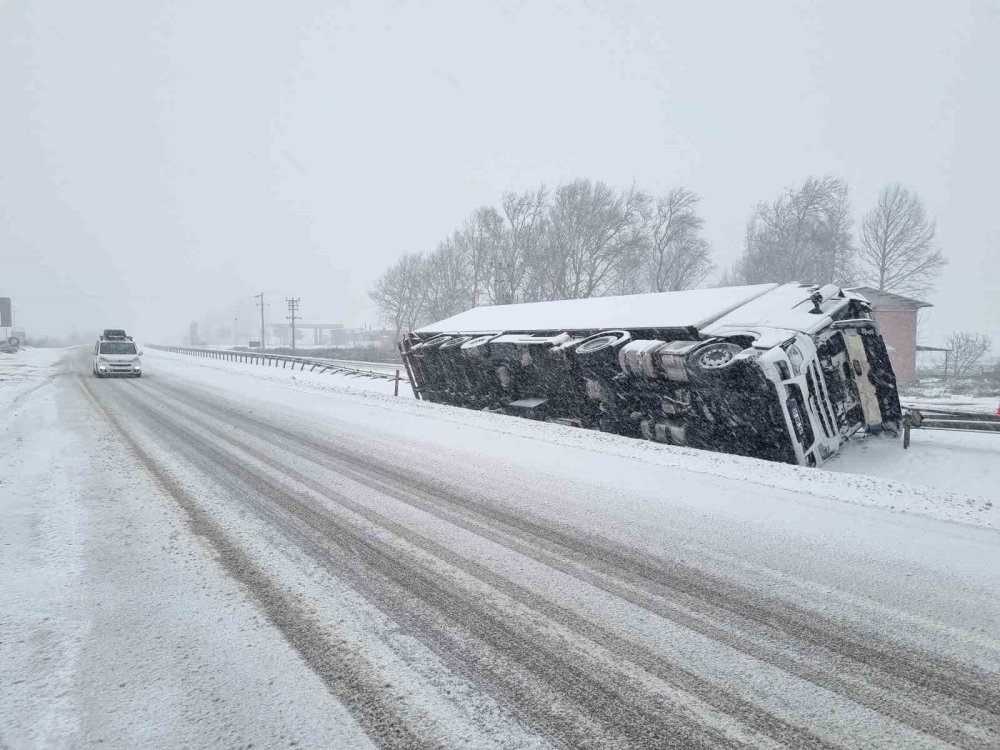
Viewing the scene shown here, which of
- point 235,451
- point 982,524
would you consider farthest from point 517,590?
point 235,451

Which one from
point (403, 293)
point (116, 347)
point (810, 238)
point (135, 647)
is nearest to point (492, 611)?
point (135, 647)

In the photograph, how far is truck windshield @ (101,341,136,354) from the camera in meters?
22.6

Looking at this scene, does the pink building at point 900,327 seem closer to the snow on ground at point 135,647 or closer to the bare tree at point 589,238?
the bare tree at point 589,238

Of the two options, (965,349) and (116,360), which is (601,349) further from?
(965,349)

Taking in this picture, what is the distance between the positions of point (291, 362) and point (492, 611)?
3436 centimetres

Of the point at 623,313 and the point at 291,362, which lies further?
the point at 291,362

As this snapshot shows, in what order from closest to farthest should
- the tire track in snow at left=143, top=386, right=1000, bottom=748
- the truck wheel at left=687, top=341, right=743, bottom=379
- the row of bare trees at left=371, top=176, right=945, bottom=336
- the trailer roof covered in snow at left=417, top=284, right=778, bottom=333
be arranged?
the tire track in snow at left=143, top=386, right=1000, bottom=748, the truck wheel at left=687, top=341, right=743, bottom=379, the trailer roof covered in snow at left=417, top=284, right=778, bottom=333, the row of bare trees at left=371, top=176, right=945, bottom=336

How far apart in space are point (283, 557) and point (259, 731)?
6.13 feet

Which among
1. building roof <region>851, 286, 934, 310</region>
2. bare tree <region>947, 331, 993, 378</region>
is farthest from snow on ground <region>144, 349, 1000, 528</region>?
bare tree <region>947, 331, 993, 378</region>

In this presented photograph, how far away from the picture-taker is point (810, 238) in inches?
1469

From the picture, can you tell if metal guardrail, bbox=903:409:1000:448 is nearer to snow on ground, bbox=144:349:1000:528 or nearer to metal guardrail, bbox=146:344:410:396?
snow on ground, bbox=144:349:1000:528

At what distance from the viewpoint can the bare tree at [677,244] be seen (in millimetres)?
43844

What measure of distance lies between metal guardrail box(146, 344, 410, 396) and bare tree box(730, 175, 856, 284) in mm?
27930

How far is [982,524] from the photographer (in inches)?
182
